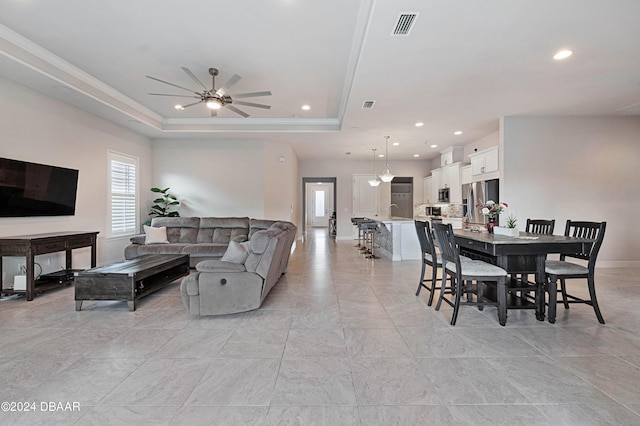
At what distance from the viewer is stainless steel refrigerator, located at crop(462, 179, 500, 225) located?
5.98 m

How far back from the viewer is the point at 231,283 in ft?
10.5

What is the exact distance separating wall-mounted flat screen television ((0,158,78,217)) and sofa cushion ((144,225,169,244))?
3.98 ft

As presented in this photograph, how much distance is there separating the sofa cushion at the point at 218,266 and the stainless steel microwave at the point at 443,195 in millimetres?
6716

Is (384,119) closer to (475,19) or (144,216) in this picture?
(475,19)

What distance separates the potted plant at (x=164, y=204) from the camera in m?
6.96

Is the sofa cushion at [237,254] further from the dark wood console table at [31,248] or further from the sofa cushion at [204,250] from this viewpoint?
the dark wood console table at [31,248]

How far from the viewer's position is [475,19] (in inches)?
108

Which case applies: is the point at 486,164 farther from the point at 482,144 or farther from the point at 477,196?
the point at 482,144

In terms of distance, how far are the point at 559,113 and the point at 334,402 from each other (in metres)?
6.11

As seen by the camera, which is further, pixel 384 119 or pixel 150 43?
pixel 384 119

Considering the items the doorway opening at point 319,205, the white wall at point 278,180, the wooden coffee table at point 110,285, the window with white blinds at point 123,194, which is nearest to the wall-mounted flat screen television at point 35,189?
the window with white blinds at point 123,194

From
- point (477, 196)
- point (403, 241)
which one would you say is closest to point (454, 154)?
point (477, 196)

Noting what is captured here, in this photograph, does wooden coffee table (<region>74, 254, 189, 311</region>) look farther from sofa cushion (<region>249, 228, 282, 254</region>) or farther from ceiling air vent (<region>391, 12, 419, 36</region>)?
ceiling air vent (<region>391, 12, 419, 36</region>)

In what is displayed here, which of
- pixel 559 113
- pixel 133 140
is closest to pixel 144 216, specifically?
pixel 133 140
